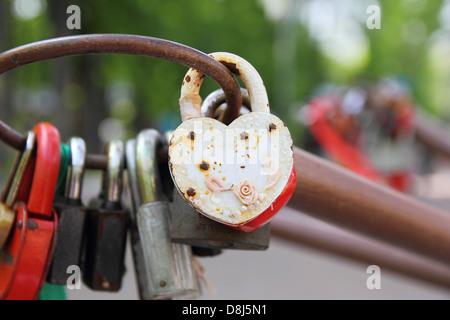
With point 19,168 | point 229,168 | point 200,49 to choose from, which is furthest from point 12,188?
point 200,49

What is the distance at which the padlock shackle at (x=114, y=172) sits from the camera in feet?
1.79

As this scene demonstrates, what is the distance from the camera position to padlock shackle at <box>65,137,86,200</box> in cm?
54

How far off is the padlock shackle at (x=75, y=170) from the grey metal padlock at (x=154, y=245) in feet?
0.17

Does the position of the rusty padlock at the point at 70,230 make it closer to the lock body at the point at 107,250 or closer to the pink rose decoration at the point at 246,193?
the lock body at the point at 107,250

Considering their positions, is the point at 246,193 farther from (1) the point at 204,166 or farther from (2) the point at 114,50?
(2) the point at 114,50

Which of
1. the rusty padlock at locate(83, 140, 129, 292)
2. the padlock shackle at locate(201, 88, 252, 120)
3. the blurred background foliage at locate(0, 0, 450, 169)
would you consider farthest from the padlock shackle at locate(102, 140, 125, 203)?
the blurred background foliage at locate(0, 0, 450, 169)

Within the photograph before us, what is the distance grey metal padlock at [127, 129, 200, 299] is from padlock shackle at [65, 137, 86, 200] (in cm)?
5

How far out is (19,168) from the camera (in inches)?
20.1

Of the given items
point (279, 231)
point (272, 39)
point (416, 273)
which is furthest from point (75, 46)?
point (272, 39)

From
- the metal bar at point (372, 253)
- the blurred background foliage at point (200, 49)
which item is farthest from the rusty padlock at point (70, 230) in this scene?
the blurred background foliage at point (200, 49)

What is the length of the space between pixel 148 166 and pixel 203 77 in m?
0.14

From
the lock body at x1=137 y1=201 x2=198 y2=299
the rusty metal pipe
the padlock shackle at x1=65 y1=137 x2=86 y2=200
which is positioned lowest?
the lock body at x1=137 y1=201 x2=198 y2=299

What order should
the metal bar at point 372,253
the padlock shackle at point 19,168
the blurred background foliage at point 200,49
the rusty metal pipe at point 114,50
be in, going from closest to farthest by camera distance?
the rusty metal pipe at point 114,50
the padlock shackle at point 19,168
the metal bar at point 372,253
the blurred background foliage at point 200,49

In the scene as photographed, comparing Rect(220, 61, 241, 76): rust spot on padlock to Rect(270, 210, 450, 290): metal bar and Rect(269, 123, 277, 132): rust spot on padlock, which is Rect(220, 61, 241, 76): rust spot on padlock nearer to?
Rect(269, 123, 277, 132): rust spot on padlock
